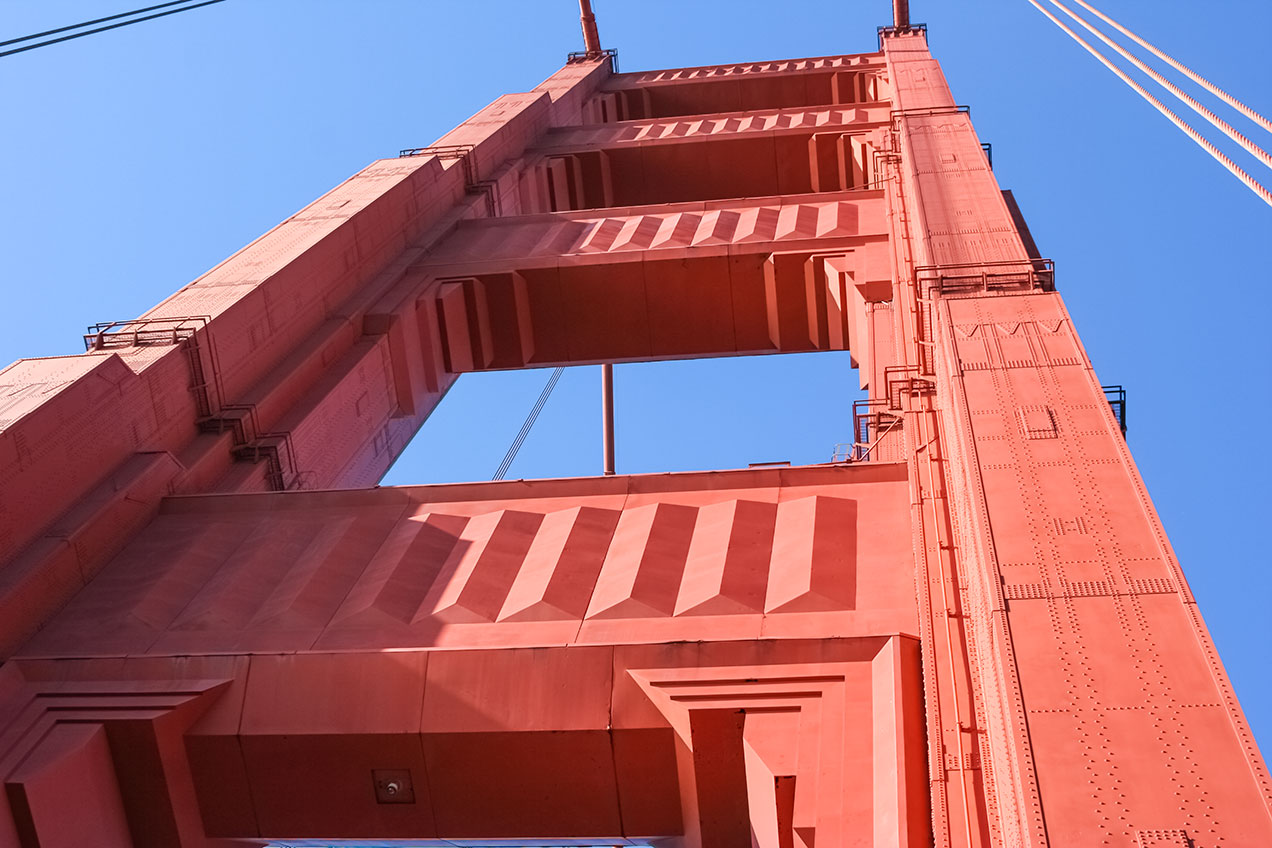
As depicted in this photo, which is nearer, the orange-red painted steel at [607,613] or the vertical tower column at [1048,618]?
the vertical tower column at [1048,618]

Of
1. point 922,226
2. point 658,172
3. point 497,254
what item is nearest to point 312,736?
point 922,226

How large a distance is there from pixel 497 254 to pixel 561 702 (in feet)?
36.8

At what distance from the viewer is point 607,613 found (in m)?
10.2

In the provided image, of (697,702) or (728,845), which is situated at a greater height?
(697,702)

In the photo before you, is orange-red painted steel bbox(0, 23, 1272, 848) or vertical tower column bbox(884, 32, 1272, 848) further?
orange-red painted steel bbox(0, 23, 1272, 848)

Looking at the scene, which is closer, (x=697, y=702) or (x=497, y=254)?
(x=697, y=702)

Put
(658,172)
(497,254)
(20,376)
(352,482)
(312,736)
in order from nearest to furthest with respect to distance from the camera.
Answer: (312,736) → (20,376) → (352,482) → (497,254) → (658,172)

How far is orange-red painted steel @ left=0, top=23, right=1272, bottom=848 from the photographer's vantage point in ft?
21.7

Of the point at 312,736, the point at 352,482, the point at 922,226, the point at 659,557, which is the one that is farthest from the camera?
the point at 352,482

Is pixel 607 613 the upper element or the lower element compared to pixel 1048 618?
lower

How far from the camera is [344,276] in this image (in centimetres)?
1695

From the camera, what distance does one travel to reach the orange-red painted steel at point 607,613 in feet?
21.7

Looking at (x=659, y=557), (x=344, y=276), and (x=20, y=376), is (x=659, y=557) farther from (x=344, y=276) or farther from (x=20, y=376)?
(x=344, y=276)

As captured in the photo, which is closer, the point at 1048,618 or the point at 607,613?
the point at 1048,618
